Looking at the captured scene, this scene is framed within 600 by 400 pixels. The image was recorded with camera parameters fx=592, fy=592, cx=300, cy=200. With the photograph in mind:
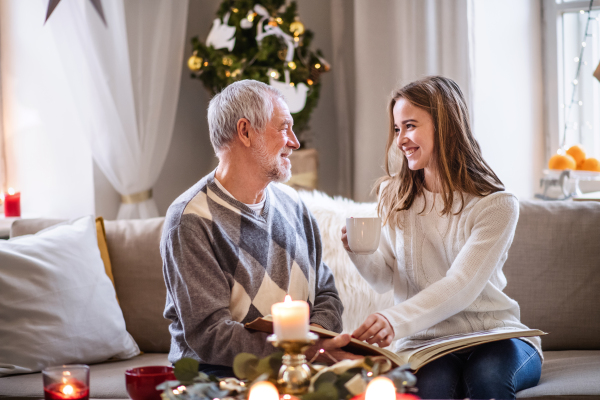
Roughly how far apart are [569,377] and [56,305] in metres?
1.47

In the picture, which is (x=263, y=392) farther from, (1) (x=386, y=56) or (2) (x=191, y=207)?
(1) (x=386, y=56)

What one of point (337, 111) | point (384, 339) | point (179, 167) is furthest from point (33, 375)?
point (337, 111)

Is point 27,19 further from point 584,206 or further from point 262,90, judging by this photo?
point 584,206

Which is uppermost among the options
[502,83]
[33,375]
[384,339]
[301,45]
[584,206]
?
[301,45]

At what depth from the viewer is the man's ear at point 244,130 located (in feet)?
5.03

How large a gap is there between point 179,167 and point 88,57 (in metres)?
1.00

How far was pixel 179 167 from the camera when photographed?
146 inches

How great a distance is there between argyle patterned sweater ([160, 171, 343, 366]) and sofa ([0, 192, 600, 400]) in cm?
37

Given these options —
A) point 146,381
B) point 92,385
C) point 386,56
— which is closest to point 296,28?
point 386,56

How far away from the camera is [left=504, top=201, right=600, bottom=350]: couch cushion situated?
A: 190 centimetres

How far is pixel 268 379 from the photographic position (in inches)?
37.8

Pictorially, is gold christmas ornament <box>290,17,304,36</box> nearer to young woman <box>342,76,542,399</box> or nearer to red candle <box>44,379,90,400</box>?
young woman <box>342,76,542,399</box>

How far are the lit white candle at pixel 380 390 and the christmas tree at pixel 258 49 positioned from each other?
2.48m

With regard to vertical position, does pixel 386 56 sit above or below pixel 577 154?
above
